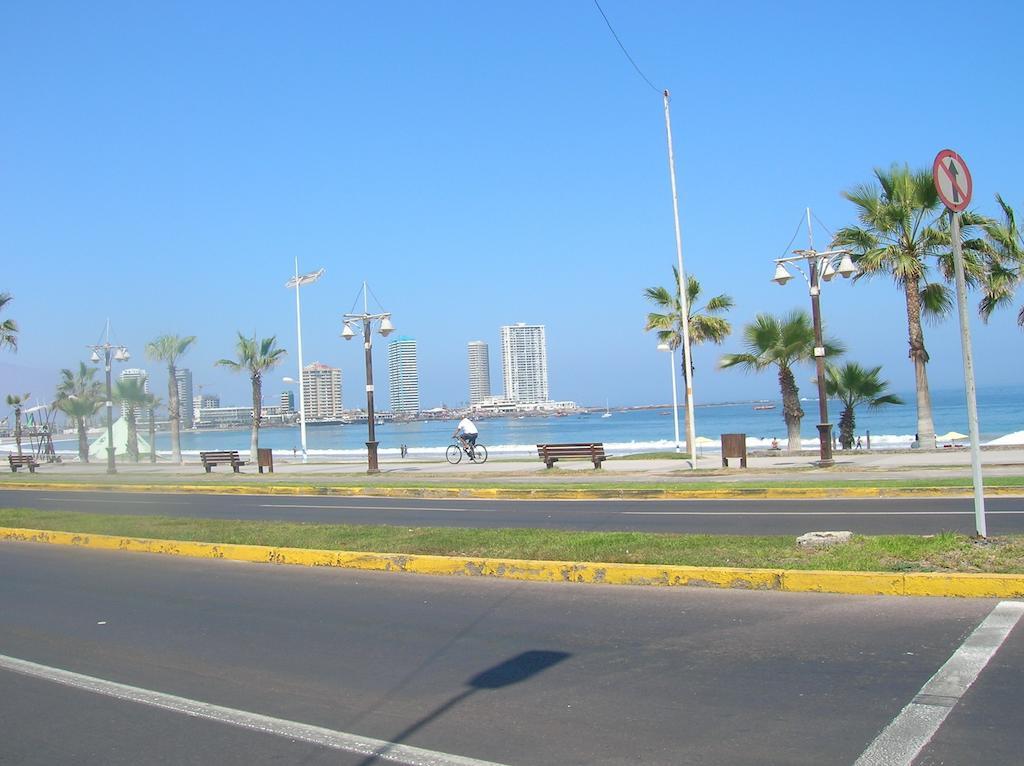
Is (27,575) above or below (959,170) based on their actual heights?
below

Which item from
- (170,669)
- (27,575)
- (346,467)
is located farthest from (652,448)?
(170,669)

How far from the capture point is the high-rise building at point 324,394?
172500 mm

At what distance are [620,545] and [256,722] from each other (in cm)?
552

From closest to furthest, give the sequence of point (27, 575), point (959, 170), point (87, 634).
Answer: point (87, 634) < point (959, 170) < point (27, 575)

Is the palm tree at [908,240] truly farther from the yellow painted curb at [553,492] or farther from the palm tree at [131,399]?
the palm tree at [131,399]

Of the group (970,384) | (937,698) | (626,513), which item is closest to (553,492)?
(626,513)

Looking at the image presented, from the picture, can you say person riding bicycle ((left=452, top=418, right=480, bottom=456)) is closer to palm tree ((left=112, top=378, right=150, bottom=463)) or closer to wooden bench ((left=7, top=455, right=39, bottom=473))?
wooden bench ((left=7, top=455, right=39, bottom=473))

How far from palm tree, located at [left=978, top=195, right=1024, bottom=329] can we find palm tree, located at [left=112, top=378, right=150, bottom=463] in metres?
52.7

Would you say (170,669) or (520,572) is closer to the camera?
(170,669)

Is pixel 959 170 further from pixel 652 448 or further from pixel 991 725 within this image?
pixel 652 448

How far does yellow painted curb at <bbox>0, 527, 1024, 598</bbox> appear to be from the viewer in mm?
7836

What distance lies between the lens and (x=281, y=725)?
5.59m

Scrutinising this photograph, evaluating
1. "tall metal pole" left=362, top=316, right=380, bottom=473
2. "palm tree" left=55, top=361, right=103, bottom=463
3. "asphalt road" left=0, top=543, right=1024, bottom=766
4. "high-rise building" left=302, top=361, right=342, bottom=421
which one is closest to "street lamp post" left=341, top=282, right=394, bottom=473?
"tall metal pole" left=362, top=316, right=380, bottom=473

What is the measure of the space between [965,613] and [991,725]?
2.56 meters
